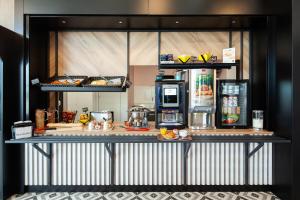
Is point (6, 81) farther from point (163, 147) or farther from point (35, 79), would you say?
point (163, 147)

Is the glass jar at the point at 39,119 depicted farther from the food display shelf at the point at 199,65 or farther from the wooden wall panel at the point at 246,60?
the wooden wall panel at the point at 246,60

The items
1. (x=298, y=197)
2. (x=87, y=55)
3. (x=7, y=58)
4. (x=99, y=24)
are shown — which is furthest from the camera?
(x=87, y=55)

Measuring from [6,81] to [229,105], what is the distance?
2.94m

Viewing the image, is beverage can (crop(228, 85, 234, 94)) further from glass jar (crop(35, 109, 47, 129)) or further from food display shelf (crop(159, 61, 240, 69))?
glass jar (crop(35, 109, 47, 129))

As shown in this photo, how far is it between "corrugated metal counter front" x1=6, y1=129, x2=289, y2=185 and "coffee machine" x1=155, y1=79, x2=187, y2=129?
313 mm

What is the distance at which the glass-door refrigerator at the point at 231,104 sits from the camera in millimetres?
2816

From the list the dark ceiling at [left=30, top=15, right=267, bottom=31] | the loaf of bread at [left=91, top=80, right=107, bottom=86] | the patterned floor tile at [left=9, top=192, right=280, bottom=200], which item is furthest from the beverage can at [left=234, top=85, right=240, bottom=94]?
the loaf of bread at [left=91, top=80, right=107, bottom=86]

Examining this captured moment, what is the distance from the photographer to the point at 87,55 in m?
3.26

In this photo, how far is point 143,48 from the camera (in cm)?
326

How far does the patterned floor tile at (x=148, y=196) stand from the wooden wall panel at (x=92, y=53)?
1.78 meters

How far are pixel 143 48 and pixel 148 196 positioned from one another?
2185 mm

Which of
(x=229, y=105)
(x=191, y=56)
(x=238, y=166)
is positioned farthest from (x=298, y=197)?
(x=191, y=56)

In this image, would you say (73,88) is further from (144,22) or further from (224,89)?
(224,89)

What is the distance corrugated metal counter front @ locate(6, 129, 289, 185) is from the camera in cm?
274
